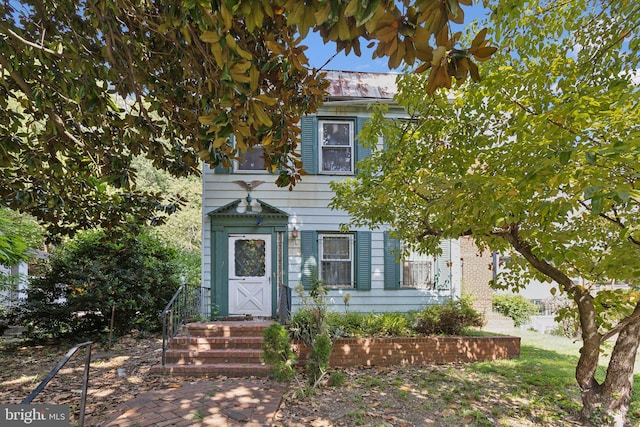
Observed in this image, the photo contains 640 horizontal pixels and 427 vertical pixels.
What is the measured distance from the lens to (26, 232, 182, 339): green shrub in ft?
25.5

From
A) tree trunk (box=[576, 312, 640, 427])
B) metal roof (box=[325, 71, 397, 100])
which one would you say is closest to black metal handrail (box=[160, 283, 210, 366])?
metal roof (box=[325, 71, 397, 100])

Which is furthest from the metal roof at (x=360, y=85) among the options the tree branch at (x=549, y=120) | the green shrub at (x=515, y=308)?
the green shrub at (x=515, y=308)

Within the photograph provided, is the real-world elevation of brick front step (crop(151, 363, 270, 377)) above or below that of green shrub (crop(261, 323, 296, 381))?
below

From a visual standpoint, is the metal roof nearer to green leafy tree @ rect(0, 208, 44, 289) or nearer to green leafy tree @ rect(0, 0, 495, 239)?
green leafy tree @ rect(0, 0, 495, 239)

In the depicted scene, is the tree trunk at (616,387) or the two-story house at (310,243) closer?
the tree trunk at (616,387)

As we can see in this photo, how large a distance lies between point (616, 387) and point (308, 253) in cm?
603

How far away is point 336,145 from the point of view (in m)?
9.34

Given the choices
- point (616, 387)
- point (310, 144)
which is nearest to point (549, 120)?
point (616, 387)

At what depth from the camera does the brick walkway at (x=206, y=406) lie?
13.3ft

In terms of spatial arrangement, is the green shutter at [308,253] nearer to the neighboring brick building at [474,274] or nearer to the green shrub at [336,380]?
the green shrub at [336,380]

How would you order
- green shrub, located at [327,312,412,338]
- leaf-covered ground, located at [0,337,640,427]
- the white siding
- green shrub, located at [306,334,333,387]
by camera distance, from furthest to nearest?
the white siding < green shrub, located at [327,312,412,338] < green shrub, located at [306,334,333,387] < leaf-covered ground, located at [0,337,640,427]

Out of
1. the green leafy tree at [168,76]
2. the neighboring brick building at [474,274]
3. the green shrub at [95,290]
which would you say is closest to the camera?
the green leafy tree at [168,76]

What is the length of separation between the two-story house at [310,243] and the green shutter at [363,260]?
0.08 ft

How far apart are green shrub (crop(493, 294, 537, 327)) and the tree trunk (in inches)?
371
